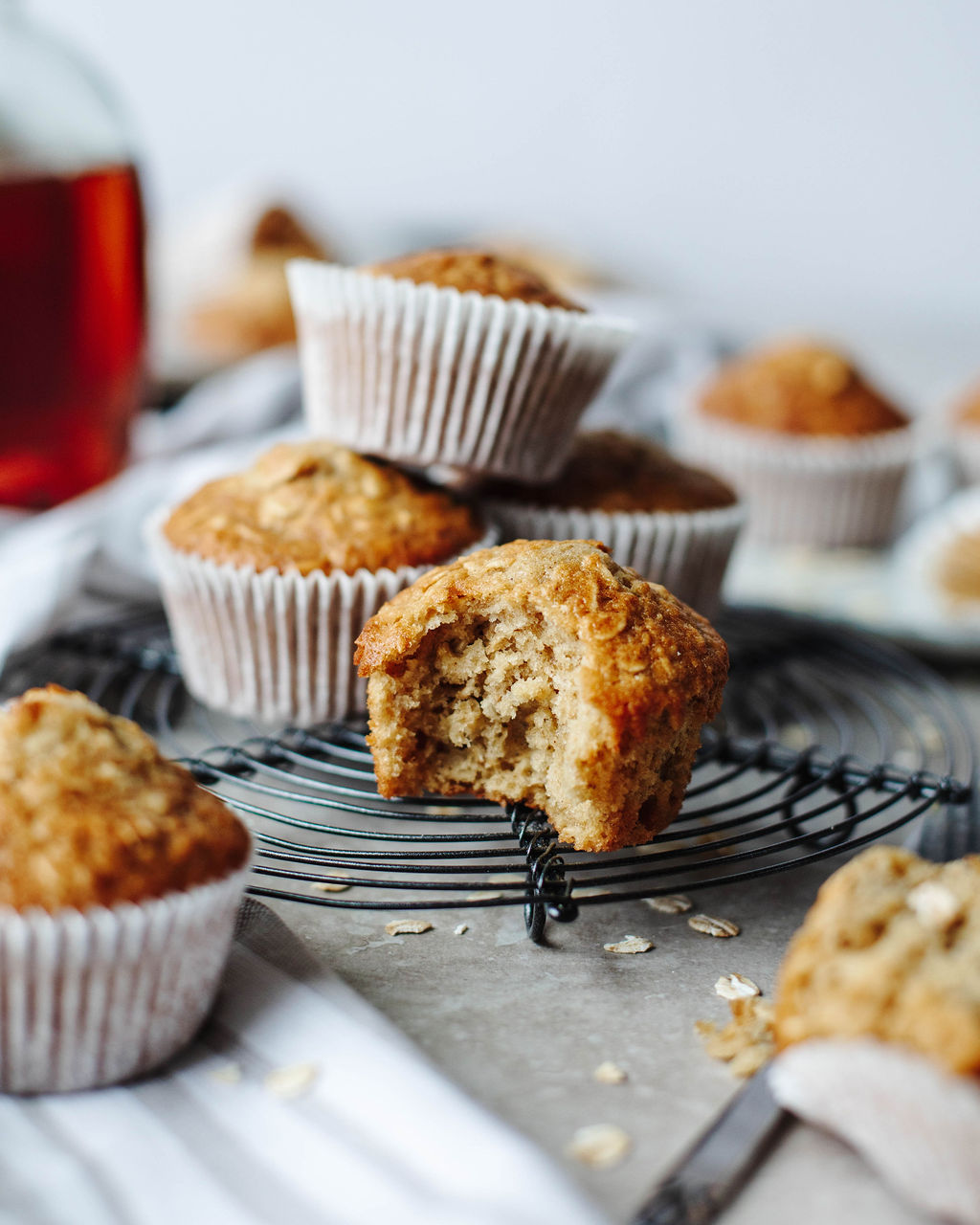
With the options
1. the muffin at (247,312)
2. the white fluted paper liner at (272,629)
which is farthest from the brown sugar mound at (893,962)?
the muffin at (247,312)

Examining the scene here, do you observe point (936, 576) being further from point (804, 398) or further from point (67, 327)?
point (67, 327)

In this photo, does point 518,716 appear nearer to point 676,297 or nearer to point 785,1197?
point 785,1197

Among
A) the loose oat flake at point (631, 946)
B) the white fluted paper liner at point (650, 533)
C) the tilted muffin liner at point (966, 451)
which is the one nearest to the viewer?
the loose oat flake at point (631, 946)

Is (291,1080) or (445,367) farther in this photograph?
(445,367)

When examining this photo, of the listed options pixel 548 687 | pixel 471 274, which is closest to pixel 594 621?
pixel 548 687

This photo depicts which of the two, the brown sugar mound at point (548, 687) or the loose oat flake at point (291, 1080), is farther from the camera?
the brown sugar mound at point (548, 687)

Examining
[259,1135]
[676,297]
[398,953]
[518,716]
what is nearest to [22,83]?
[518,716]

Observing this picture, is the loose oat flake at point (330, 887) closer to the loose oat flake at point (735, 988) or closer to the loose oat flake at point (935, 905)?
the loose oat flake at point (735, 988)

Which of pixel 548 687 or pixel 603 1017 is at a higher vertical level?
pixel 548 687
